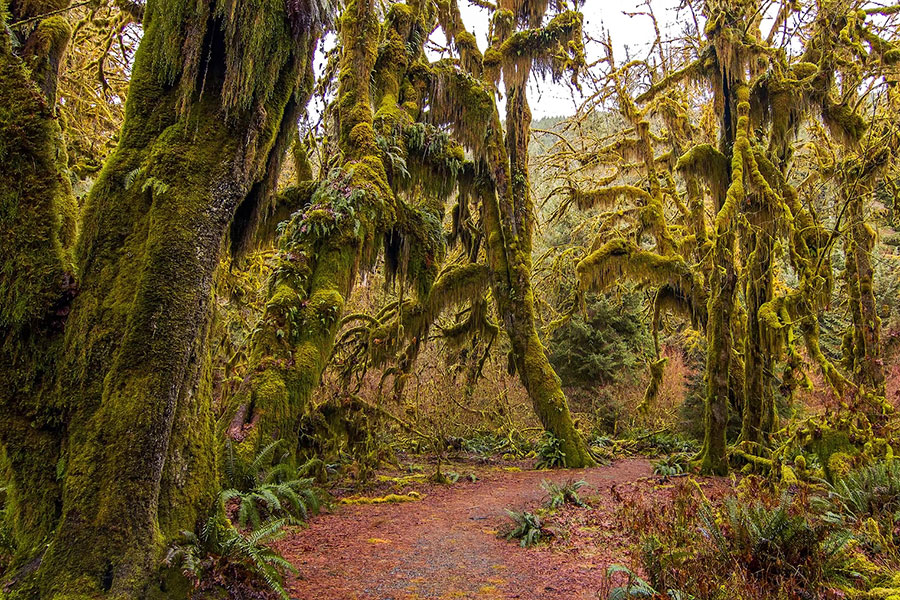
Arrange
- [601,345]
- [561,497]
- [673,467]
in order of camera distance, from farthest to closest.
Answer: [601,345] → [673,467] → [561,497]

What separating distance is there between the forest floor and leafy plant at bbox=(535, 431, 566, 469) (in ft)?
Result: 8.80

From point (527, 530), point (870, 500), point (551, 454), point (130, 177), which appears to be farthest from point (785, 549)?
point (551, 454)

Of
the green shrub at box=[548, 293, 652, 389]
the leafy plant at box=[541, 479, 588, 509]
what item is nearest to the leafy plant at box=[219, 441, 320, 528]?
the leafy plant at box=[541, 479, 588, 509]

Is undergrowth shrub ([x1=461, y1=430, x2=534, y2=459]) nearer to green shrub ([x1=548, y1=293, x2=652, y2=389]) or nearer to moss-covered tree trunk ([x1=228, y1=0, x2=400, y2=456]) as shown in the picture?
green shrub ([x1=548, y1=293, x2=652, y2=389])

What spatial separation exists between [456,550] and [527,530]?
0.85 metres

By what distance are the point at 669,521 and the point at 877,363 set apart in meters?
5.56

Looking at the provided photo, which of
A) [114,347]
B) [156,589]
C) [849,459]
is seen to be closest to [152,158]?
[114,347]

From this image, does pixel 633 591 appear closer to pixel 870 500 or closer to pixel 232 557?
pixel 232 557

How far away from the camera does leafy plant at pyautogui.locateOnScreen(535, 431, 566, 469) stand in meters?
11.0

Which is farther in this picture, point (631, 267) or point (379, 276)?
point (379, 276)

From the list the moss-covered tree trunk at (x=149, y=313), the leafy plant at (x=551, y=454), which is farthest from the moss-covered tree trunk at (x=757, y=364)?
the moss-covered tree trunk at (x=149, y=313)

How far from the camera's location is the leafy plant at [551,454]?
11016 mm

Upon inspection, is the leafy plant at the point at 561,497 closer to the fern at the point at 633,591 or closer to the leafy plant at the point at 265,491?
the leafy plant at the point at 265,491

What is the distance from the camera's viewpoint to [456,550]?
17.4 ft
